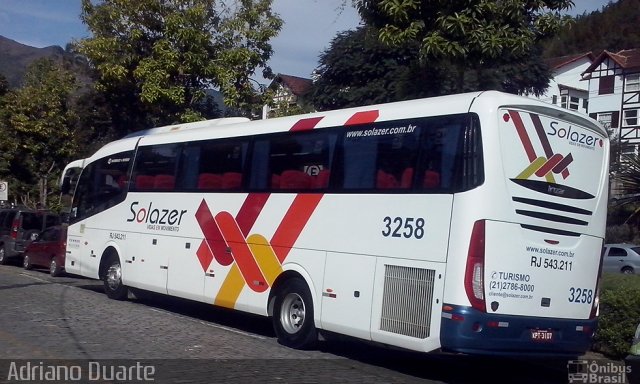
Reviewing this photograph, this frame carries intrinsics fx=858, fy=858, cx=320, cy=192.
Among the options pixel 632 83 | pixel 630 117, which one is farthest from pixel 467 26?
pixel 632 83

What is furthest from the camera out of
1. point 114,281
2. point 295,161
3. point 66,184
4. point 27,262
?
point 27,262

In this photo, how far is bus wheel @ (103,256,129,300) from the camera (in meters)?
18.0

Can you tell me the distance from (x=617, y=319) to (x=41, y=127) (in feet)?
89.9

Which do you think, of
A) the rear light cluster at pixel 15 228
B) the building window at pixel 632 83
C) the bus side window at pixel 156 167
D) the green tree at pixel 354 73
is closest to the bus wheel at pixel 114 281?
the bus side window at pixel 156 167

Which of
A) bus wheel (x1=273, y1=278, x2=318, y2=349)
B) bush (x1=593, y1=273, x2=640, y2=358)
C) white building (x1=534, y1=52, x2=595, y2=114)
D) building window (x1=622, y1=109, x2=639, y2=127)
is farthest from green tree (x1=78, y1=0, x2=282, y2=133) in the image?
white building (x1=534, y1=52, x2=595, y2=114)

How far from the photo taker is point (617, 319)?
40.4 feet

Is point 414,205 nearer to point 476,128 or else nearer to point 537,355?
point 476,128

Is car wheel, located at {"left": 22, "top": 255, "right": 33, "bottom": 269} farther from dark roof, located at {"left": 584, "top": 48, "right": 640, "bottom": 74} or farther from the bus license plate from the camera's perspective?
dark roof, located at {"left": 584, "top": 48, "right": 640, "bottom": 74}

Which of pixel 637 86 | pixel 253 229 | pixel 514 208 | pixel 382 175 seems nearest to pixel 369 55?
pixel 253 229

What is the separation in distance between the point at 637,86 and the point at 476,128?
148ft

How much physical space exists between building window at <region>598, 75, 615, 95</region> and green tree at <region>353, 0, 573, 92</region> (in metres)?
42.0

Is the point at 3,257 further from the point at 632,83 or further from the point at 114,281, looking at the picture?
the point at 632,83

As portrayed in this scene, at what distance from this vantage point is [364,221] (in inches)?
465

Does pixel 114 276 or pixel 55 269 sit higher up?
pixel 114 276
